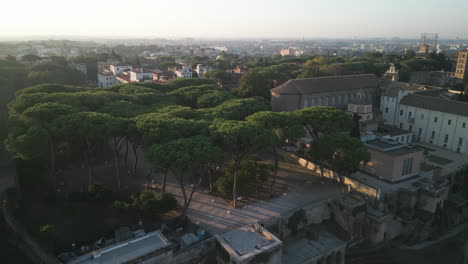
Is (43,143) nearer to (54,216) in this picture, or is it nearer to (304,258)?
(54,216)

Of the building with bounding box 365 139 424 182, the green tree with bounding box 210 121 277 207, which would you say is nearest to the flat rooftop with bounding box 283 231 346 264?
the green tree with bounding box 210 121 277 207

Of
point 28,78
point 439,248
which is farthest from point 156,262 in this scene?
point 28,78

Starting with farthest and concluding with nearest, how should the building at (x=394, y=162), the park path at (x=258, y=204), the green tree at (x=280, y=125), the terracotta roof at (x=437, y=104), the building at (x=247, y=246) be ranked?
1. the terracotta roof at (x=437, y=104)
2. the building at (x=394, y=162)
3. the green tree at (x=280, y=125)
4. the park path at (x=258, y=204)
5. the building at (x=247, y=246)

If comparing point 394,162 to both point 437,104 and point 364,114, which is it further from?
point 437,104

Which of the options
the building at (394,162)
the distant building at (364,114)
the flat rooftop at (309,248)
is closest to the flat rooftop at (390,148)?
the building at (394,162)

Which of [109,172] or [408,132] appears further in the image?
[408,132]

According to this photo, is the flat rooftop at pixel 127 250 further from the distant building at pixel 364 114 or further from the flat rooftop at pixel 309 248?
the distant building at pixel 364 114

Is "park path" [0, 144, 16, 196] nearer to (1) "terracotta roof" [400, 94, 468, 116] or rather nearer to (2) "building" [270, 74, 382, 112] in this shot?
(2) "building" [270, 74, 382, 112]
